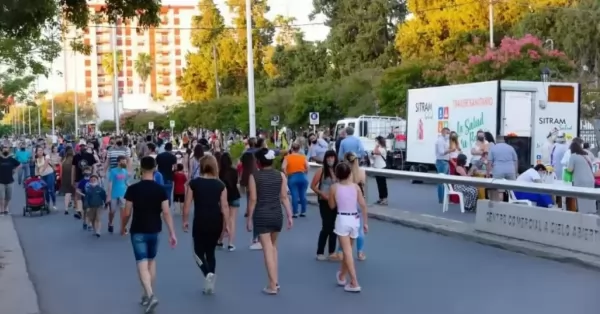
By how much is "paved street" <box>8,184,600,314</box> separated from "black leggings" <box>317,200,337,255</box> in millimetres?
304

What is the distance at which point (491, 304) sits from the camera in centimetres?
915

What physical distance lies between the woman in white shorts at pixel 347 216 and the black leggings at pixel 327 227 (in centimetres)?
176

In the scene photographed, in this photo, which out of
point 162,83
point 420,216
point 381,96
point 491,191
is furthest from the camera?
point 162,83

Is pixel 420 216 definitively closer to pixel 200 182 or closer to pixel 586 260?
pixel 586 260

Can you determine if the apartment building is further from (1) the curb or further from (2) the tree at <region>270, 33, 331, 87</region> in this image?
(1) the curb

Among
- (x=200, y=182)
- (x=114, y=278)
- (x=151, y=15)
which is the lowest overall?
(x=114, y=278)

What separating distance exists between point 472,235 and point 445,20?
4641 centimetres

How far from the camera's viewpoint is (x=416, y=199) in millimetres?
21891

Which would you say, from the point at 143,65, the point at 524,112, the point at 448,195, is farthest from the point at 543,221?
the point at 143,65

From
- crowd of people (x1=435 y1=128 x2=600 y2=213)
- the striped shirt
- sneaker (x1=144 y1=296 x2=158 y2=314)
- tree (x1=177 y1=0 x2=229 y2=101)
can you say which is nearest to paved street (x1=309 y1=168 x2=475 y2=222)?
crowd of people (x1=435 y1=128 x2=600 y2=213)

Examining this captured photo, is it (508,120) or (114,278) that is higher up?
(508,120)

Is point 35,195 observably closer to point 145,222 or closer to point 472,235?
point 472,235

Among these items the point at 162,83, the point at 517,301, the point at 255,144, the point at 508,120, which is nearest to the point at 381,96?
the point at 508,120

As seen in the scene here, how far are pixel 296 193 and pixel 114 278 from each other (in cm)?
706
